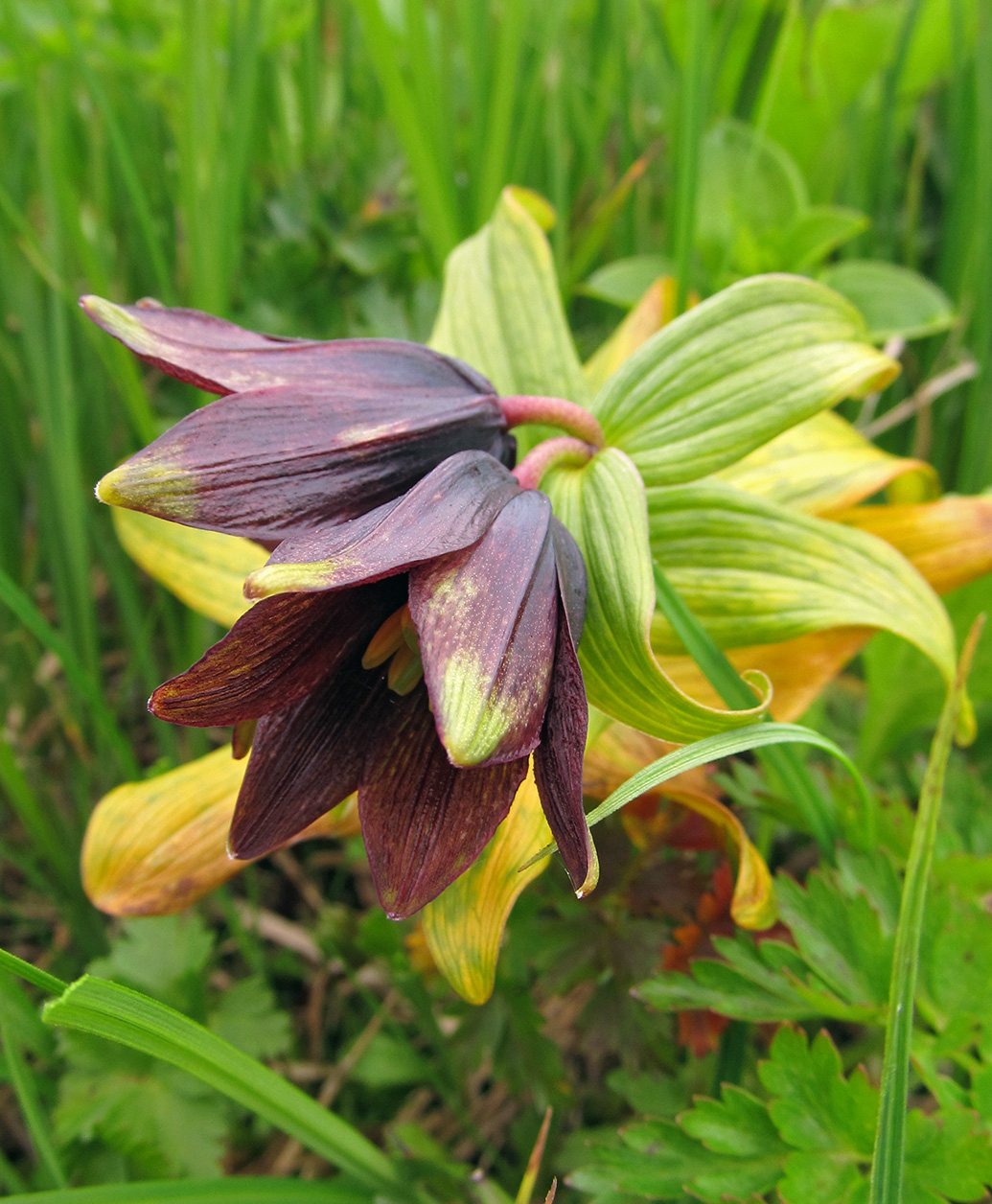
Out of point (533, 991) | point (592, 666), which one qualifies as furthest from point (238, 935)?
point (592, 666)

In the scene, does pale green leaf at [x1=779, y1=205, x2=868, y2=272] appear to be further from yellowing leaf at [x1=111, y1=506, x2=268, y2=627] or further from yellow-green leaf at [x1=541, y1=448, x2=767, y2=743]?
yellowing leaf at [x1=111, y1=506, x2=268, y2=627]

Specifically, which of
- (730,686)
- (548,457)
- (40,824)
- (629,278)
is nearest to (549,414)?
(548,457)

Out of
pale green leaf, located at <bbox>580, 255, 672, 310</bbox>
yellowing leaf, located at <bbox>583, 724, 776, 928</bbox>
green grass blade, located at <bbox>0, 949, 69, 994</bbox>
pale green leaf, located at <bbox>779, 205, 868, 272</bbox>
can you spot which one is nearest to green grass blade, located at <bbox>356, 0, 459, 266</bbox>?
pale green leaf, located at <bbox>580, 255, 672, 310</bbox>

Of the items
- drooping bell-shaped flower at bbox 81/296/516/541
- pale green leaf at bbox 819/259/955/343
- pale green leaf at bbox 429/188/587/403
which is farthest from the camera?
pale green leaf at bbox 819/259/955/343

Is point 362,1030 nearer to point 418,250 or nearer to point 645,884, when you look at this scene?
point 645,884

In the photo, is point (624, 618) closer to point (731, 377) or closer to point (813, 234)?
point (731, 377)

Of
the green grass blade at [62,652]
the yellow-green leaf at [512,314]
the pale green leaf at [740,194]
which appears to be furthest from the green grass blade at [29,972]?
the pale green leaf at [740,194]
